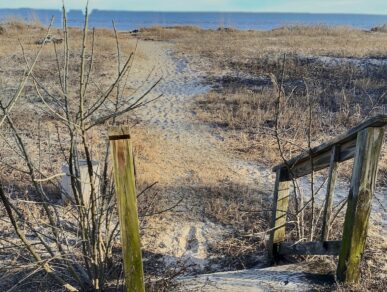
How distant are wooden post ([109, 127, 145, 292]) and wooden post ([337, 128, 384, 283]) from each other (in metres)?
1.36

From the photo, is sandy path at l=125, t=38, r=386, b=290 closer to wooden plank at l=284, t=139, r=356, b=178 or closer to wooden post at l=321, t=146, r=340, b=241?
wooden post at l=321, t=146, r=340, b=241

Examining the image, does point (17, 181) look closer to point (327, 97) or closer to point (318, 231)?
point (318, 231)

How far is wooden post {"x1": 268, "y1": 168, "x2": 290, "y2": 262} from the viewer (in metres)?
3.87

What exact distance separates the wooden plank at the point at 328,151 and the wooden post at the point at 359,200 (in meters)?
0.07

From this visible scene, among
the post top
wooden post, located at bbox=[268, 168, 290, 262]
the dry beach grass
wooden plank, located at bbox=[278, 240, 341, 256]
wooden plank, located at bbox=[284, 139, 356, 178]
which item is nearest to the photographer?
the post top

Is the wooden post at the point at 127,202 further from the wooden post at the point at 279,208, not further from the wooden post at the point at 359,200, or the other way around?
the wooden post at the point at 279,208

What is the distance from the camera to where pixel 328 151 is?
10.7 ft

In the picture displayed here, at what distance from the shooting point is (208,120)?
31.2 ft

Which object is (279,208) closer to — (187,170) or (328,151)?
(328,151)

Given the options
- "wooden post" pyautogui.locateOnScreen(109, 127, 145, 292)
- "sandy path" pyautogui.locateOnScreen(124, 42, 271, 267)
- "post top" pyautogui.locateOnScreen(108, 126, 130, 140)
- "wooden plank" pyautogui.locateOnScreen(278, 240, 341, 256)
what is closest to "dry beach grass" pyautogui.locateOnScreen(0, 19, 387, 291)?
"sandy path" pyautogui.locateOnScreen(124, 42, 271, 267)

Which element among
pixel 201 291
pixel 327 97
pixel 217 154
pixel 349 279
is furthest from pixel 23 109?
pixel 349 279

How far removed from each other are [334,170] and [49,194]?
3.72 metres

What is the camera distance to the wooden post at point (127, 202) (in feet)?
7.10

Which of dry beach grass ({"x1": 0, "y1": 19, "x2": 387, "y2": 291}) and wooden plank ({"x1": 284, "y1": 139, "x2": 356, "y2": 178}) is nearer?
wooden plank ({"x1": 284, "y1": 139, "x2": 356, "y2": 178})
